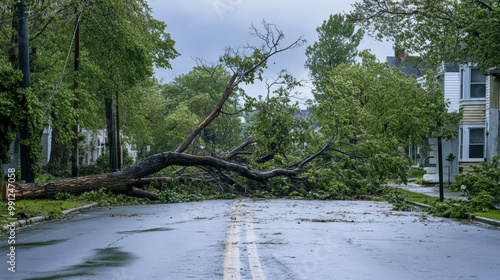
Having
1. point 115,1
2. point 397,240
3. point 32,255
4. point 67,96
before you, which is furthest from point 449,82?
point 32,255

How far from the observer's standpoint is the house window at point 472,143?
35.8 metres

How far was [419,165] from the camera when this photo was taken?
5834 cm

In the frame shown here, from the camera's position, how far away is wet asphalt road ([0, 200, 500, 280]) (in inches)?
308

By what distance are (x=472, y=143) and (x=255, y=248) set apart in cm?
2925

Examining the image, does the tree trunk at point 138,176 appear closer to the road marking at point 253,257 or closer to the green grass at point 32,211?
the green grass at point 32,211

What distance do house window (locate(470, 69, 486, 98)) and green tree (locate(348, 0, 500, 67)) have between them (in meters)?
14.8

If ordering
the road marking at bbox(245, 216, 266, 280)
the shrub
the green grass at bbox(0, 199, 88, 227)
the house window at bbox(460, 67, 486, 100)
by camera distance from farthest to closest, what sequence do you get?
1. the house window at bbox(460, 67, 486, 100)
2. the shrub
3. the green grass at bbox(0, 199, 88, 227)
4. the road marking at bbox(245, 216, 266, 280)

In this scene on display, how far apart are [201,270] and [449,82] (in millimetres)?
35783

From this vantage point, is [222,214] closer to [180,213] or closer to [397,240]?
[180,213]

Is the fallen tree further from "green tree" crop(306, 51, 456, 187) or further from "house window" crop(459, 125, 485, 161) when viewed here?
"house window" crop(459, 125, 485, 161)

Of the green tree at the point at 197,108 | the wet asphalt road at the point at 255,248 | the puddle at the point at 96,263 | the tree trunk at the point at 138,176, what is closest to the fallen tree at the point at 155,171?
the tree trunk at the point at 138,176

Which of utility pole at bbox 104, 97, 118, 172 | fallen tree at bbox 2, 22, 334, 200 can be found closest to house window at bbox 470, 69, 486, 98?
fallen tree at bbox 2, 22, 334, 200

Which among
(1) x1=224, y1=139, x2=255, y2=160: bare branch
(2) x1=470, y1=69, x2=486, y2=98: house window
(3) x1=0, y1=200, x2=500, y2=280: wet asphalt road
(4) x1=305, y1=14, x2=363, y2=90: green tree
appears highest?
(4) x1=305, y1=14, x2=363, y2=90: green tree

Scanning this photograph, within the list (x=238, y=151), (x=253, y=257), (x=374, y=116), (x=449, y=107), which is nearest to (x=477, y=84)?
(x=449, y=107)
